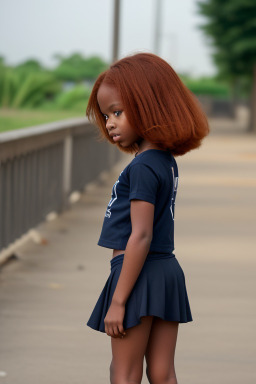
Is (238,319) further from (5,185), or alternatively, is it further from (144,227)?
(144,227)

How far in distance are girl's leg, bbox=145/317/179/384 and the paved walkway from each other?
1446 millimetres

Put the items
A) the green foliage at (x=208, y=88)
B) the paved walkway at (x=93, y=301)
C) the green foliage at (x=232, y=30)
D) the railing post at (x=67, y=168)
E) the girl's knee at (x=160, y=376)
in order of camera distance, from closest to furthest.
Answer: the girl's knee at (x=160, y=376), the paved walkway at (x=93, y=301), the railing post at (x=67, y=168), the green foliage at (x=232, y=30), the green foliage at (x=208, y=88)

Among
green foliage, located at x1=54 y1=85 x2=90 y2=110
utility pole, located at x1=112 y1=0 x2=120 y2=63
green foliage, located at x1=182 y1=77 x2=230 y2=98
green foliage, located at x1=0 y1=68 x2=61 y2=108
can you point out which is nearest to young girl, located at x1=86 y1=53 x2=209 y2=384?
green foliage, located at x1=0 y1=68 x2=61 y2=108

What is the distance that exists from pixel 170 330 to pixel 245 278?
440cm

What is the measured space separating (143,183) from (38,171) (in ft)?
20.9

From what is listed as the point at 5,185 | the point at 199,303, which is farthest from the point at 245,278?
the point at 5,185

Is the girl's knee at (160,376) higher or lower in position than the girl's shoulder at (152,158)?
lower

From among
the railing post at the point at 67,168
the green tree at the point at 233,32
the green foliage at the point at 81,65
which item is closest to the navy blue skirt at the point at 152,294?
the railing post at the point at 67,168

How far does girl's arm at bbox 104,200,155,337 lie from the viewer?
3186mm

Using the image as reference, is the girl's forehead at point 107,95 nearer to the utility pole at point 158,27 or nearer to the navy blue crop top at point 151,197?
the navy blue crop top at point 151,197

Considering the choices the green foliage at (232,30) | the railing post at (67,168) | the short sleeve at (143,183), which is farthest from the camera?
the green foliage at (232,30)

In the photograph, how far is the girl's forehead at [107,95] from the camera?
10.8 ft

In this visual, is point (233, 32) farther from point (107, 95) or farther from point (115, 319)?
point (115, 319)

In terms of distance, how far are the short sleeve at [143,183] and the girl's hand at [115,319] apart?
0.36m
